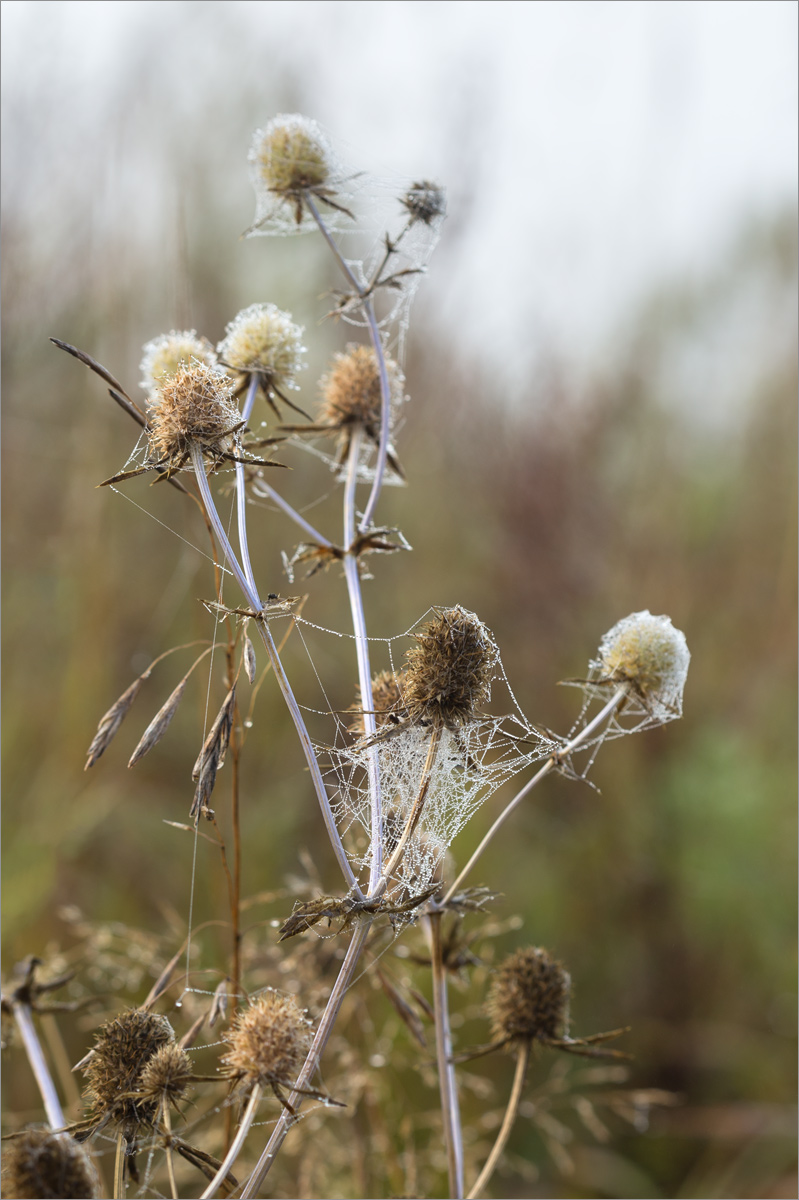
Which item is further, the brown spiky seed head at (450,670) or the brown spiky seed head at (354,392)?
the brown spiky seed head at (354,392)

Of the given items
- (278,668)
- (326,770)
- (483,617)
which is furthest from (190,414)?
(483,617)

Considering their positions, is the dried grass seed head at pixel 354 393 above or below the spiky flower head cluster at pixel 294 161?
below

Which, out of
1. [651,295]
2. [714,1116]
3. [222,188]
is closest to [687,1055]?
[714,1116]

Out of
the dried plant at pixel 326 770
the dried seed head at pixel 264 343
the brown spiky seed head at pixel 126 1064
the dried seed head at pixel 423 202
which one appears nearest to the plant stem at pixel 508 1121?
the dried plant at pixel 326 770

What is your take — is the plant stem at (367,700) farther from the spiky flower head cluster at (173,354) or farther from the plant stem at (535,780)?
the spiky flower head cluster at (173,354)

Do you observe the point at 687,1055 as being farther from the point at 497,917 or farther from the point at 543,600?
the point at 543,600

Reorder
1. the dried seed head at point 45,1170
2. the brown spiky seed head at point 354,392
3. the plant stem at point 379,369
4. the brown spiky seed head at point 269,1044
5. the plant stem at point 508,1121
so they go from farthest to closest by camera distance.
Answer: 1. the brown spiky seed head at point 354,392
2. the plant stem at point 379,369
3. the plant stem at point 508,1121
4. the brown spiky seed head at point 269,1044
5. the dried seed head at point 45,1170

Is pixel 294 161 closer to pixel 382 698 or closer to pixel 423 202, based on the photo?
pixel 423 202
